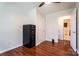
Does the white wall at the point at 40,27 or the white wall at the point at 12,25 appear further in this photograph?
the white wall at the point at 40,27

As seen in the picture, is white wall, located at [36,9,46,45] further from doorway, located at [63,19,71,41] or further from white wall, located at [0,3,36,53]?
doorway, located at [63,19,71,41]

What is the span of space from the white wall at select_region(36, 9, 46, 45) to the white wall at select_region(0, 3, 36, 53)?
12.0 inches

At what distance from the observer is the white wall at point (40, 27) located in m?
1.93

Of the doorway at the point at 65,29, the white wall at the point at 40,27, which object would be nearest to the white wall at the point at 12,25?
the white wall at the point at 40,27

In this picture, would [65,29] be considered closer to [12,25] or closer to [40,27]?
[40,27]

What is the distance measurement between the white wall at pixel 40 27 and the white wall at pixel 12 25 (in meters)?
0.30

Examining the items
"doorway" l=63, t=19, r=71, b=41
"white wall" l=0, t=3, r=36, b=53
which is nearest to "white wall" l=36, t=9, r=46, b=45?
"white wall" l=0, t=3, r=36, b=53

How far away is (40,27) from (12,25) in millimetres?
645

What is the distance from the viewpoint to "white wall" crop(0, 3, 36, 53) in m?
1.65

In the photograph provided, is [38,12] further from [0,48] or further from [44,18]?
[0,48]

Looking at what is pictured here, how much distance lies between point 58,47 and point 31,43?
2.36 ft

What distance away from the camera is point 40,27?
6.27 ft

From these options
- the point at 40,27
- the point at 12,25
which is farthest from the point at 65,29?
the point at 12,25

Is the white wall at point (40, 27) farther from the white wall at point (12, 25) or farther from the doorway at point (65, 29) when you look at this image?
the doorway at point (65, 29)
